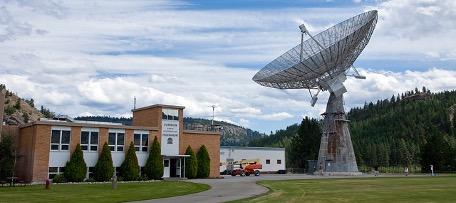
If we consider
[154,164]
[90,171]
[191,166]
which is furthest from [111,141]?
[191,166]

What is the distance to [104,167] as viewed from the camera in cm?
5022

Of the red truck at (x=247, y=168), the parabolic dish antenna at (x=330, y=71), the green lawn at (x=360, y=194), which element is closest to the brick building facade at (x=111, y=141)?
the red truck at (x=247, y=168)

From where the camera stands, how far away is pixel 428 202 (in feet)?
77.2

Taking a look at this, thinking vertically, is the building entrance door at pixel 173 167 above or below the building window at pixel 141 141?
below

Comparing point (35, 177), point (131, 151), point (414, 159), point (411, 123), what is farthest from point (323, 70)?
point (411, 123)

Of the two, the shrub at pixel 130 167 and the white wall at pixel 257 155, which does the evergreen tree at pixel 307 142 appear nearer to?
the white wall at pixel 257 155

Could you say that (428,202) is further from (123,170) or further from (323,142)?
(323,142)

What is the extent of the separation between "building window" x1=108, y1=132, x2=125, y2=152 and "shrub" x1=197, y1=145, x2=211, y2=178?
31.9ft

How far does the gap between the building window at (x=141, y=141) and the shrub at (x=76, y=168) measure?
22.7 feet

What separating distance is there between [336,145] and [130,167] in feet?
108

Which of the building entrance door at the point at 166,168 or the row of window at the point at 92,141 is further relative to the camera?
the building entrance door at the point at 166,168

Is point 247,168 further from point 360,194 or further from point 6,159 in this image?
point 360,194

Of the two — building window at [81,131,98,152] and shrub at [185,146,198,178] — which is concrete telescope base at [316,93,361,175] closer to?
shrub at [185,146,198,178]

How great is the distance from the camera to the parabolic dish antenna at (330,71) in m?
59.8
